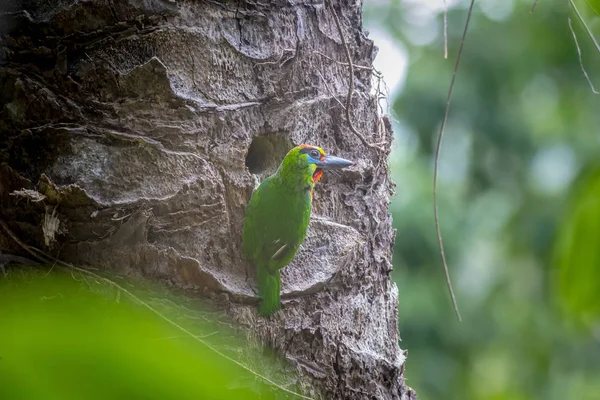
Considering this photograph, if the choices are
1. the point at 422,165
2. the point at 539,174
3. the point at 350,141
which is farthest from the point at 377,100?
the point at 539,174

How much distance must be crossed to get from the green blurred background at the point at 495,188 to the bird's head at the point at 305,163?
9.07 feet

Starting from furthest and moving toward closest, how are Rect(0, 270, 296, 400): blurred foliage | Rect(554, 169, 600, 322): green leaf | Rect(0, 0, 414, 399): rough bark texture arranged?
Rect(0, 0, 414, 399): rough bark texture → Rect(554, 169, 600, 322): green leaf → Rect(0, 270, 296, 400): blurred foliage

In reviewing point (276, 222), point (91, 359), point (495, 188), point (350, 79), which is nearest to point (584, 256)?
point (91, 359)

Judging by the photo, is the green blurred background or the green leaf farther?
the green blurred background

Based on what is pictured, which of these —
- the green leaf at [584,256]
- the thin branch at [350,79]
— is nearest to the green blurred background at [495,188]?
the thin branch at [350,79]

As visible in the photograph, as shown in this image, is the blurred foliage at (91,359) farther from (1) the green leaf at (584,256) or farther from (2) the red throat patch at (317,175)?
(2) the red throat patch at (317,175)

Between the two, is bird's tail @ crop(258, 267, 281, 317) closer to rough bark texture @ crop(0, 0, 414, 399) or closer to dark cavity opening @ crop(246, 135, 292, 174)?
rough bark texture @ crop(0, 0, 414, 399)

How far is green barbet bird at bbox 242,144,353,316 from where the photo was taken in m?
1.05

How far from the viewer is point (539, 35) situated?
3.95 m

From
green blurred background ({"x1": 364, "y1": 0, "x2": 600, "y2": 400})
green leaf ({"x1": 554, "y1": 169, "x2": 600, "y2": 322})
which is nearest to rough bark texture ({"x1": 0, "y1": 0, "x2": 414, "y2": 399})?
green leaf ({"x1": 554, "y1": 169, "x2": 600, "y2": 322})

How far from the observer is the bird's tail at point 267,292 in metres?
1.05

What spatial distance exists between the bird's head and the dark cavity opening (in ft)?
0.19

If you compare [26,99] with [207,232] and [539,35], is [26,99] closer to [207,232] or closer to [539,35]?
[207,232]

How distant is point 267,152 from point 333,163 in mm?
126
